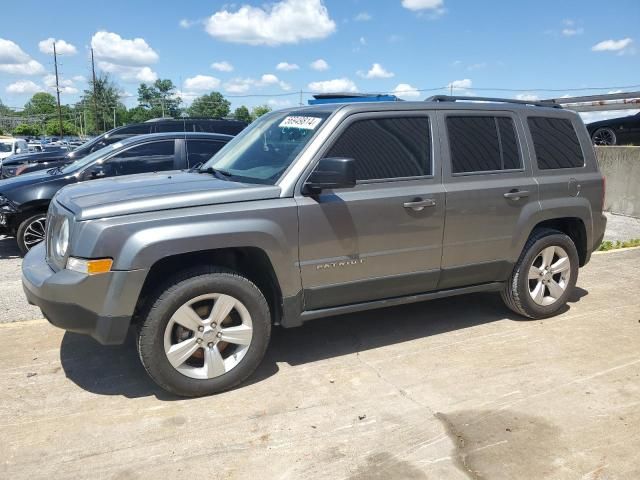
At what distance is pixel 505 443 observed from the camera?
3.11 meters

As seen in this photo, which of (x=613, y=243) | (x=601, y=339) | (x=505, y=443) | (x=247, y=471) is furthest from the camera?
(x=613, y=243)

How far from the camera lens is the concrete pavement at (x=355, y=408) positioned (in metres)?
2.93

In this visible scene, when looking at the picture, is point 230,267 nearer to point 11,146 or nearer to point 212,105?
point 11,146

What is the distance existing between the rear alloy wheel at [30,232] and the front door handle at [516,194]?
570 centimetres

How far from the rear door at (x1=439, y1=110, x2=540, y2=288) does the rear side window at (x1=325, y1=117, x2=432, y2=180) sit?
0.67 ft

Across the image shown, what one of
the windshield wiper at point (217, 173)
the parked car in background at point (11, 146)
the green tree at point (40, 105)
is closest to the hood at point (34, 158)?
the windshield wiper at point (217, 173)

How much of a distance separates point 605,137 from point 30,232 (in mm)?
12136

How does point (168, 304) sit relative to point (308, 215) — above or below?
below

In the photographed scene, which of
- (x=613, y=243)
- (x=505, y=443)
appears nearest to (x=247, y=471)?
(x=505, y=443)

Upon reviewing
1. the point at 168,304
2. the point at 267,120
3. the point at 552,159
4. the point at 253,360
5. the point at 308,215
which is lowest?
the point at 253,360

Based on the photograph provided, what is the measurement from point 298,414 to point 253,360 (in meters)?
0.51

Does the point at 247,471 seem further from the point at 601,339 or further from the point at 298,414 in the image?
the point at 601,339

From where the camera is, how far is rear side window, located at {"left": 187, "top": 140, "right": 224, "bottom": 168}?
8.00m

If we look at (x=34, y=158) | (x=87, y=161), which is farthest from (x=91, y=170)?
(x=34, y=158)
